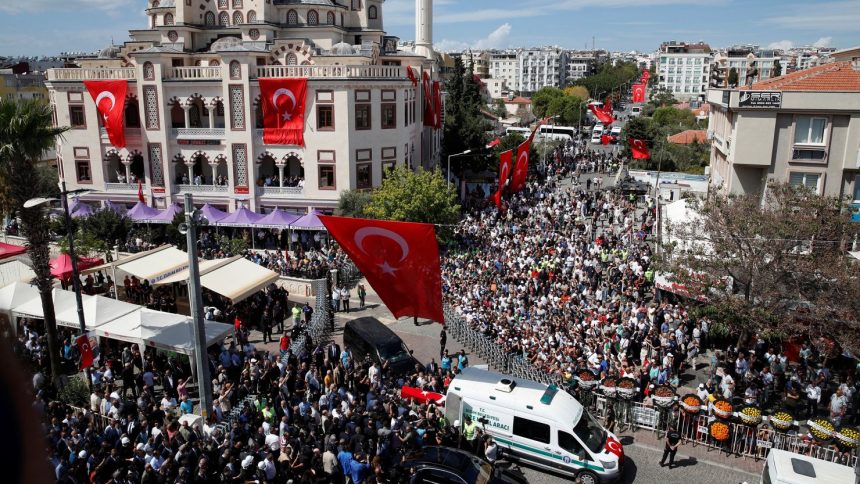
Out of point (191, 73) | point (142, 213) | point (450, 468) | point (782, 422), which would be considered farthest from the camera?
point (191, 73)

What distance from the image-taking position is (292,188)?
3750 centimetres

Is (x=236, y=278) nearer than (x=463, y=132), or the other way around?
(x=236, y=278)

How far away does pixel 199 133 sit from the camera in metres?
38.2

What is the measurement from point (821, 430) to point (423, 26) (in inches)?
1783

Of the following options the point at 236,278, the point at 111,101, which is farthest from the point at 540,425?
the point at 111,101

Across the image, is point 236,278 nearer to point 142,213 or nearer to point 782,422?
point 142,213

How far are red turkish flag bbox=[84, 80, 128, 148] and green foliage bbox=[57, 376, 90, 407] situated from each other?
24.6 meters

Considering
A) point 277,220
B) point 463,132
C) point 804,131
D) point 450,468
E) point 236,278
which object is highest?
point 804,131

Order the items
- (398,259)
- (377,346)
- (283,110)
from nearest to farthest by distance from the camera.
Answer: (398,259) < (377,346) < (283,110)

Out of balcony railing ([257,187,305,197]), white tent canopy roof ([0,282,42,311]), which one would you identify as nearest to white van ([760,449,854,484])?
white tent canopy roof ([0,282,42,311])

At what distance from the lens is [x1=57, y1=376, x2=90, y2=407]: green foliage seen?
667 inches

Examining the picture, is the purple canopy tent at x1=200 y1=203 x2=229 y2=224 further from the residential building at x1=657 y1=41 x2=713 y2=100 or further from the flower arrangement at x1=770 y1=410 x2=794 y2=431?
the residential building at x1=657 y1=41 x2=713 y2=100

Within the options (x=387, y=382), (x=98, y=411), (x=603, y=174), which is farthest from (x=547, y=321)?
(x=603, y=174)

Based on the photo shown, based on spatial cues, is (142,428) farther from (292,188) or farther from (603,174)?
(603,174)
